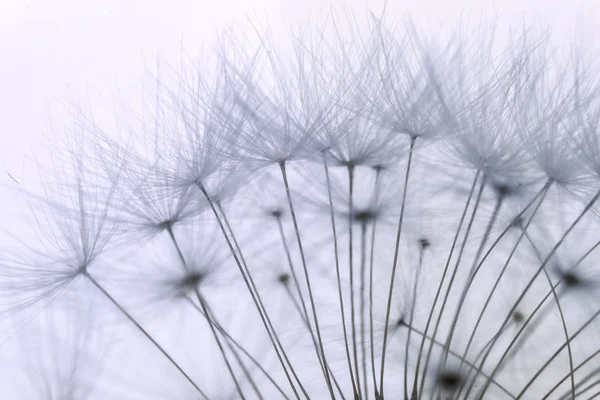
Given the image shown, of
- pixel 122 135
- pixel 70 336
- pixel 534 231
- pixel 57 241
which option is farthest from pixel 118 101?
pixel 534 231

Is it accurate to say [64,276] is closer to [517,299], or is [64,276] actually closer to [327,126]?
[327,126]

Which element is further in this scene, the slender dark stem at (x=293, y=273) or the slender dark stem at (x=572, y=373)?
the slender dark stem at (x=293, y=273)

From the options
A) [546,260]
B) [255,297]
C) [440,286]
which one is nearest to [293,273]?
[255,297]

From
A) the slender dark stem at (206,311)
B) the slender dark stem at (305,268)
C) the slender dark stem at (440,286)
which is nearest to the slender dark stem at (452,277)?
the slender dark stem at (440,286)

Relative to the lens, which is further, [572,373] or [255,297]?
[255,297]

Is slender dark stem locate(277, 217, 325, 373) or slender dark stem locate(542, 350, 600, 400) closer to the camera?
slender dark stem locate(542, 350, 600, 400)

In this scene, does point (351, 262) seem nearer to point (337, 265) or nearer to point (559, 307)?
point (337, 265)

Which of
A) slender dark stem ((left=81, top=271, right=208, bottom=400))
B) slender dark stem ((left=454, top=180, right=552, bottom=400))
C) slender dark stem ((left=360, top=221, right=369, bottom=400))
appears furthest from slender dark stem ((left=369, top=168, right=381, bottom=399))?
slender dark stem ((left=81, top=271, right=208, bottom=400))

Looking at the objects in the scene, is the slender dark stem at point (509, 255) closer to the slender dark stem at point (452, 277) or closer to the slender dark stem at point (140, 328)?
the slender dark stem at point (452, 277)

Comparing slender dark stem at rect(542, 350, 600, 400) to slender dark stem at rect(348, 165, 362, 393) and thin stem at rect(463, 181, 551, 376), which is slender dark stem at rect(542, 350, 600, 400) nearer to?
thin stem at rect(463, 181, 551, 376)

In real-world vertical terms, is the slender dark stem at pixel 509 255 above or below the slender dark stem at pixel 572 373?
above

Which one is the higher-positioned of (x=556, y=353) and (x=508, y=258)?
(x=508, y=258)
